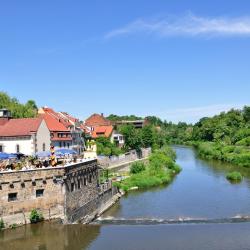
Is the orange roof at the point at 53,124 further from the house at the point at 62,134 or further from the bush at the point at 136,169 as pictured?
the bush at the point at 136,169

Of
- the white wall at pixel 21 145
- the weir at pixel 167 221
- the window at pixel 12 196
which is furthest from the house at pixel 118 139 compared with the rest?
the window at pixel 12 196

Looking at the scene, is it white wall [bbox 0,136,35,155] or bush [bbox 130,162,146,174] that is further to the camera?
bush [bbox 130,162,146,174]

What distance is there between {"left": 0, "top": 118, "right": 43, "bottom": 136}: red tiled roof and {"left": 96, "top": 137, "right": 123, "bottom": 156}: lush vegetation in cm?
2533

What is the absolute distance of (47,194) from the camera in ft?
116

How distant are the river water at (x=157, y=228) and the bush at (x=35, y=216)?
593mm

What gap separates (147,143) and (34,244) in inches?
2787

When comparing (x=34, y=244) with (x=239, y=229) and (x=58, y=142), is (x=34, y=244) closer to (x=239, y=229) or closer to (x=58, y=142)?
(x=239, y=229)

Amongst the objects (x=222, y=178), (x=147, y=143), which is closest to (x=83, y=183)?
(x=222, y=178)

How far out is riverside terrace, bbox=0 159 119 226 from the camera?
33844 mm

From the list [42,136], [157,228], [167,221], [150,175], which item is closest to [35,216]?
[157,228]

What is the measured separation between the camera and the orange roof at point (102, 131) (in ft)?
326

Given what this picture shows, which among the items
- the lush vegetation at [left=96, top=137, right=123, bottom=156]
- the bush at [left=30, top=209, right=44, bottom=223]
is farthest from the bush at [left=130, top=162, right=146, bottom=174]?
the bush at [left=30, top=209, right=44, bottom=223]

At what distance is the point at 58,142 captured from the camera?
65625 mm

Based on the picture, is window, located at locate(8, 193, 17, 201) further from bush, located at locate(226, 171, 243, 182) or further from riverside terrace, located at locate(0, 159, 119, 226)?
bush, located at locate(226, 171, 243, 182)
